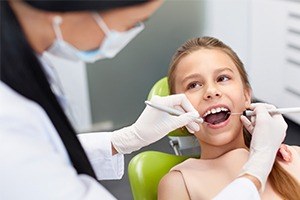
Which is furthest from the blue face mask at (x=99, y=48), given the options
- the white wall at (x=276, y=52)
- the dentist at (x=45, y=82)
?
the white wall at (x=276, y=52)

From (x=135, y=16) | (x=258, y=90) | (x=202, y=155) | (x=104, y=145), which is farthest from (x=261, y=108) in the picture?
(x=258, y=90)

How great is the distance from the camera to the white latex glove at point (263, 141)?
3.55ft

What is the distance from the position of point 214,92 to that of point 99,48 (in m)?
0.54

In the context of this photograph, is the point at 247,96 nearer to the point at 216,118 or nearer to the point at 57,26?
the point at 216,118

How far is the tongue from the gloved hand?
0.06 meters

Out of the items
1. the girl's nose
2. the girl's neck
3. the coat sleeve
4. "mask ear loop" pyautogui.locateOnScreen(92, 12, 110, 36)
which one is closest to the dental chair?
the girl's neck

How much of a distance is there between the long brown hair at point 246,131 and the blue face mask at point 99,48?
1.81ft

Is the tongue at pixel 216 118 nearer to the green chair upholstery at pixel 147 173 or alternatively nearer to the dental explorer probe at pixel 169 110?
the dental explorer probe at pixel 169 110

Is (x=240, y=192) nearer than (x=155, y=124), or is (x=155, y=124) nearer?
(x=240, y=192)

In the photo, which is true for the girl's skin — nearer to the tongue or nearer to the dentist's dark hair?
the tongue

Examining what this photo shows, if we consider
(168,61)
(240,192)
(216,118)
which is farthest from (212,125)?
(168,61)

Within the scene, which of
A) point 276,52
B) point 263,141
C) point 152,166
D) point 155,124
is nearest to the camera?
point 263,141

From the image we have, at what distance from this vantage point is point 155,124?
128 cm

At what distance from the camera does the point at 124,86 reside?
2.96 metres
